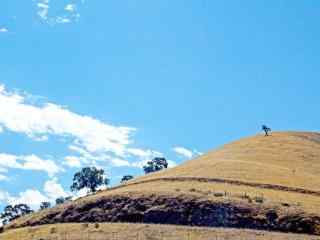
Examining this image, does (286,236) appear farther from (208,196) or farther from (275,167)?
(275,167)

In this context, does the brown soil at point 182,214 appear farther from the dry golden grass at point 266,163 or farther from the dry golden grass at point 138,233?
the dry golden grass at point 266,163

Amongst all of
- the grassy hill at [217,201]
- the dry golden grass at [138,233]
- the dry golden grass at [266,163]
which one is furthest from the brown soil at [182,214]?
the dry golden grass at [266,163]

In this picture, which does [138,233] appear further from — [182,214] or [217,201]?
[217,201]

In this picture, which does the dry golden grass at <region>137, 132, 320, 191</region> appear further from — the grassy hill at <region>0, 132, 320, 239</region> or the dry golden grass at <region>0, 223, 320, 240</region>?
the dry golden grass at <region>0, 223, 320, 240</region>

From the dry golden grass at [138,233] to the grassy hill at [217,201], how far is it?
2.33 m

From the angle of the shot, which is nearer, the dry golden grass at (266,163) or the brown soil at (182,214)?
the brown soil at (182,214)

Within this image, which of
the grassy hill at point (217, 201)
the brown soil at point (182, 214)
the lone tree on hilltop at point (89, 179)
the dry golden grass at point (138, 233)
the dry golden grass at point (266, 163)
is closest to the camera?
the dry golden grass at point (138, 233)

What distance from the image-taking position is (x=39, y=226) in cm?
7456

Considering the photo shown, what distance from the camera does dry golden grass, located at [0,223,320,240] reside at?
59750 mm

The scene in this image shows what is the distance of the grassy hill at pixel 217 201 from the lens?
6725 centimetres

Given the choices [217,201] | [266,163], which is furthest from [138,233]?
[266,163]

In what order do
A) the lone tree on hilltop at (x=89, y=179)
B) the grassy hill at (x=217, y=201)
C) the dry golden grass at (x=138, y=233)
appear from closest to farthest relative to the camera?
the dry golden grass at (x=138, y=233) → the grassy hill at (x=217, y=201) → the lone tree on hilltop at (x=89, y=179)

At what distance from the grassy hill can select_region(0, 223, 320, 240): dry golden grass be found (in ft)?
7.63

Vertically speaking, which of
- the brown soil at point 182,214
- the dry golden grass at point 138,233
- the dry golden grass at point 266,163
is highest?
the dry golden grass at point 266,163
